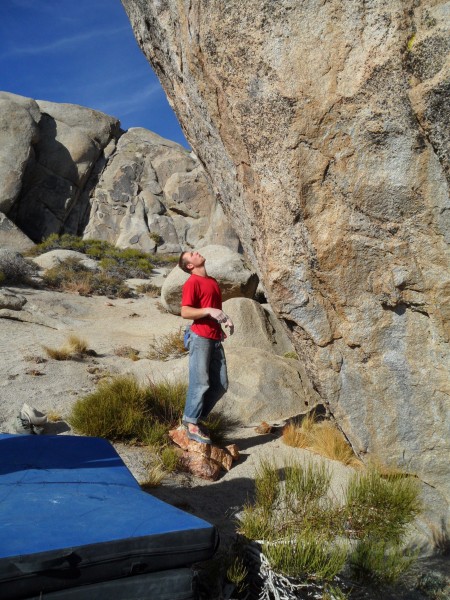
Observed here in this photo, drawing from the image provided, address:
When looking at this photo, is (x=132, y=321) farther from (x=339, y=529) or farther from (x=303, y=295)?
(x=339, y=529)

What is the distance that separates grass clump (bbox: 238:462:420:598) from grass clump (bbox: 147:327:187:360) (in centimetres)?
570

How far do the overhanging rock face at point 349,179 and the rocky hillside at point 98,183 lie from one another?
55.5 ft

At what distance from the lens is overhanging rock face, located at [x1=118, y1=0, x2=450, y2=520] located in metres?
3.83

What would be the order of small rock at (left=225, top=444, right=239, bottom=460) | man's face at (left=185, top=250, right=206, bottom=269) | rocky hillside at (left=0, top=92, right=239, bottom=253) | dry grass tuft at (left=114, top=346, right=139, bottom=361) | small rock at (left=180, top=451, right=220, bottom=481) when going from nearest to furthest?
small rock at (left=180, top=451, right=220, bottom=481)
man's face at (left=185, top=250, right=206, bottom=269)
small rock at (left=225, top=444, right=239, bottom=460)
dry grass tuft at (left=114, top=346, right=139, bottom=361)
rocky hillside at (left=0, top=92, right=239, bottom=253)

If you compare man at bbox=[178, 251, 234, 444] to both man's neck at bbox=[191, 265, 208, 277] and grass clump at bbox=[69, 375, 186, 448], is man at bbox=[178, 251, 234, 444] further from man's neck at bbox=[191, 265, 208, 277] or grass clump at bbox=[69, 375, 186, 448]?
grass clump at bbox=[69, 375, 186, 448]

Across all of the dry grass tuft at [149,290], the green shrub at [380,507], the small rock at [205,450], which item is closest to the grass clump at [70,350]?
the small rock at [205,450]

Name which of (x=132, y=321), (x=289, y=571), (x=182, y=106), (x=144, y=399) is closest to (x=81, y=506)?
(x=289, y=571)

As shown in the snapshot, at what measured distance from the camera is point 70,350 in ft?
28.8

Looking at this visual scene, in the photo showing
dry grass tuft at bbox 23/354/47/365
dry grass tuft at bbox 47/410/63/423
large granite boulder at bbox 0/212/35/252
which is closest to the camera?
dry grass tuft at bbox 47/410/63/423

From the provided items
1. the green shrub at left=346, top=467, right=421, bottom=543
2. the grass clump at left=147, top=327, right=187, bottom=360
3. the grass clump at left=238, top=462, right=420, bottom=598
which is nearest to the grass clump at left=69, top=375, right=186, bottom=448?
the grass clump at left=238, top=462, right=420, bottom=598

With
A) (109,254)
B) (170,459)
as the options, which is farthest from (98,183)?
(170,459)

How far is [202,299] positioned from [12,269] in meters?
9.73

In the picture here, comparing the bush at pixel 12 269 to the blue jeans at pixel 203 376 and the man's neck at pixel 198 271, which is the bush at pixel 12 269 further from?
the blue jeans at pixel 203 376

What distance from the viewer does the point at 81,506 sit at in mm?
2736
